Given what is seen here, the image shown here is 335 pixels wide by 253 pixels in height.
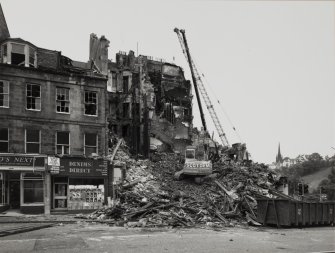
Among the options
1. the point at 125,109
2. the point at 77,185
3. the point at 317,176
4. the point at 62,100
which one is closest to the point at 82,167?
the point at 77,185

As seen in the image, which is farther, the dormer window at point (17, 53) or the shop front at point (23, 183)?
the dormer window at point (17, 53)

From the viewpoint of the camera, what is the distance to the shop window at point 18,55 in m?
31.2

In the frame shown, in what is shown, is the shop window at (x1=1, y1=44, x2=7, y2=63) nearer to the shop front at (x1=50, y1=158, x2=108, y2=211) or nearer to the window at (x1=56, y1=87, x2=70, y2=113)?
the window at (x1=56, y1=87, x2=70, y2=113)

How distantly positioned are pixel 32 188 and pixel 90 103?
8.02 m

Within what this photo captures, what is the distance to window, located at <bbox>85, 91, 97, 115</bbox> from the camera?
110 feet

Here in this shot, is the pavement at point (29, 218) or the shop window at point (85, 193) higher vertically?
the shop window at point (85, 193)

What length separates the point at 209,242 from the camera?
17469 millimetres

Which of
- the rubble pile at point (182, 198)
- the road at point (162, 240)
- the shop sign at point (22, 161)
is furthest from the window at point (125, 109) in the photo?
the road at point (162, 240)

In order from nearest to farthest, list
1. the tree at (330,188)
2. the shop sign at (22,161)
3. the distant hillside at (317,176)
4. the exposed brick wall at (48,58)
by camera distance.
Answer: the shop sign at (22,161), the exposed brick wall at (48,58), the tree at (330,188), the distant hillside at (317,176)

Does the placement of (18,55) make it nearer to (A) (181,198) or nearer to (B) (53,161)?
(B) (53,161)

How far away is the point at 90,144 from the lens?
3325cm

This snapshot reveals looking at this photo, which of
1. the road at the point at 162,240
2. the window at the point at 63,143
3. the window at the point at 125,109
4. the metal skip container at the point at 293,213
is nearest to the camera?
the road at the point at 162,240

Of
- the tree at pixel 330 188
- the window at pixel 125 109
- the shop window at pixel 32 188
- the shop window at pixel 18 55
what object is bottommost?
the tree at pixel 330 188

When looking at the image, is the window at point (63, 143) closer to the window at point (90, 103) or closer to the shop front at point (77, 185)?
the shop front at point (77, 185)
